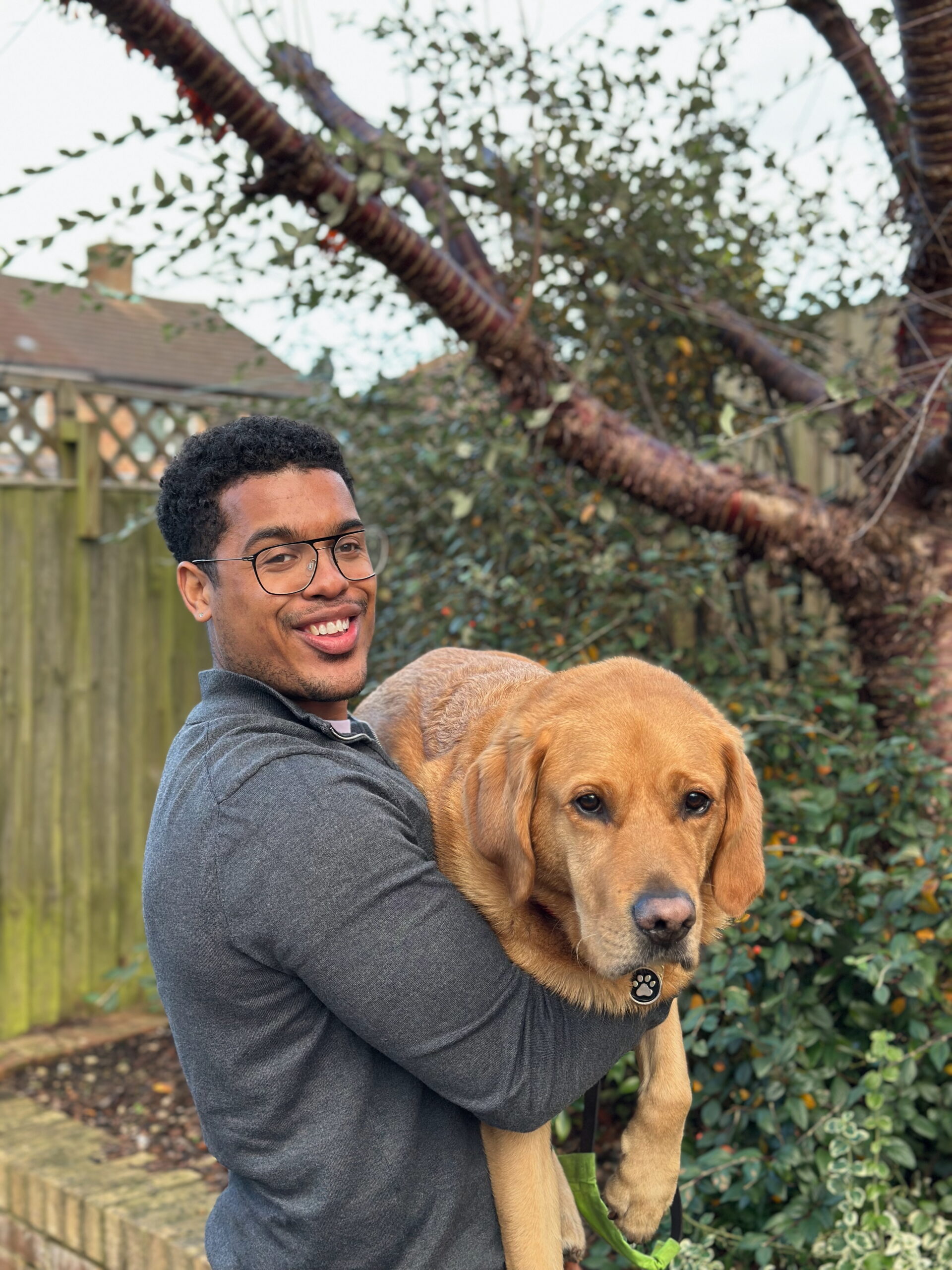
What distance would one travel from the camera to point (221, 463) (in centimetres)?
194

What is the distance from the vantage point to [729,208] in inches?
196

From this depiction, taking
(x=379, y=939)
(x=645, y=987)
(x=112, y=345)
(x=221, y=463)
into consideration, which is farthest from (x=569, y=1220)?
(x=112, y=345)

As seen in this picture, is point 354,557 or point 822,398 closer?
point 354,557

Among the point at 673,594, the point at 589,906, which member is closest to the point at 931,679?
the point at 673,594

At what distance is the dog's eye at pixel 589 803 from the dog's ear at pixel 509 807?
3.2 inches

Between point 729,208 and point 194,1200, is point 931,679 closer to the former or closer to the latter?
point 729,208

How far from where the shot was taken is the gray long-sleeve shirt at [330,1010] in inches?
63.7

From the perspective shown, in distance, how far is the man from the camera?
63.9 inches

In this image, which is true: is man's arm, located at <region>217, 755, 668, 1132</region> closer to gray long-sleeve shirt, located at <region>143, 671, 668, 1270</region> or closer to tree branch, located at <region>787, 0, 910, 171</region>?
gray long-sleeve shirt, located at <region>143, 671, 668, 1270</region>

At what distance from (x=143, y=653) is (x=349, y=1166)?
4.43 metres

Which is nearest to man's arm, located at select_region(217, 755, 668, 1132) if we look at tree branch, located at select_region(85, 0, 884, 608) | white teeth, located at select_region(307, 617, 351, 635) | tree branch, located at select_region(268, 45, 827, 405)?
white teeth, located at select_region(307, 617, 351, 635)

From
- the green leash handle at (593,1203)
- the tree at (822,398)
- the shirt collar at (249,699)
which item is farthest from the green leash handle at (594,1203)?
the tree at (822,398)

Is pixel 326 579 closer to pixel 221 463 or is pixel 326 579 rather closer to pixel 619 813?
pixel 221 463

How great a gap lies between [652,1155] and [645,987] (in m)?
0.45
